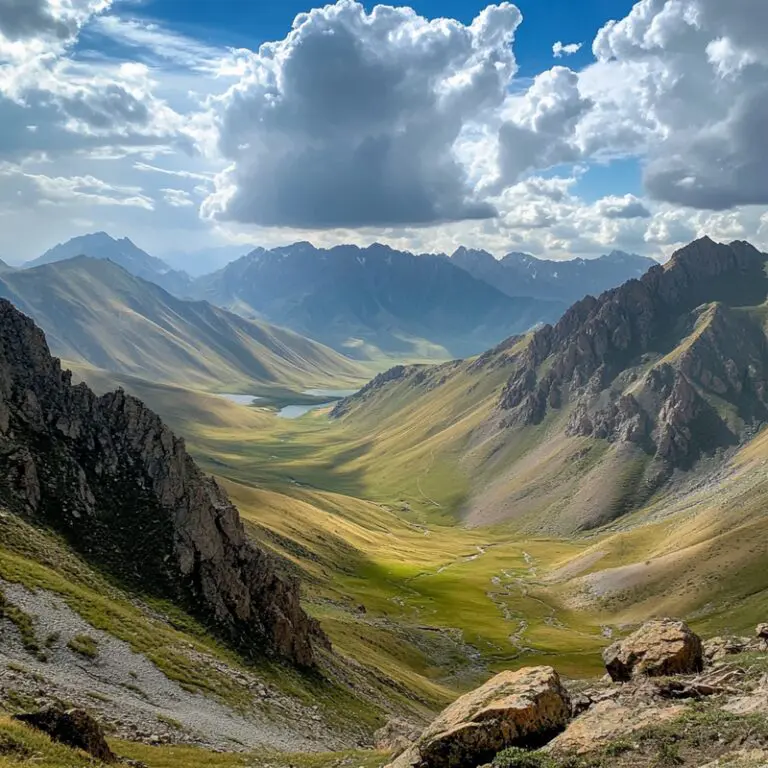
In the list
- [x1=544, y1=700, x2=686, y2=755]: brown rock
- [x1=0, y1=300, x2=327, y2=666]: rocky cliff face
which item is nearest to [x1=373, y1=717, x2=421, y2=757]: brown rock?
[x1=0, y1=300, x2=327, y2=666]: rocky cliff face

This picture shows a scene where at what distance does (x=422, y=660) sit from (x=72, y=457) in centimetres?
5934

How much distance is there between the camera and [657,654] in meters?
31.3

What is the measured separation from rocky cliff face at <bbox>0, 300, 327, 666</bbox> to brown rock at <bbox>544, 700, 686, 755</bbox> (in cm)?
3547

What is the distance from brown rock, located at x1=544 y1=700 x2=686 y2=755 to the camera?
23.3m

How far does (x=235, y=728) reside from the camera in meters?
40.9

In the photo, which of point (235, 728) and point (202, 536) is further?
point (202, 536)

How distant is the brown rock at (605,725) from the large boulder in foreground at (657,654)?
19.2ft

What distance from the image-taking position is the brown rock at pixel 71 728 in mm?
25766

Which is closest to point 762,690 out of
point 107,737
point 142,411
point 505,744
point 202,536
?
point 505,744

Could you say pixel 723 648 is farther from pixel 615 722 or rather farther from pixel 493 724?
pixel 493 724

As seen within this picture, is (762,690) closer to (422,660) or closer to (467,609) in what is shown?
(422,660)

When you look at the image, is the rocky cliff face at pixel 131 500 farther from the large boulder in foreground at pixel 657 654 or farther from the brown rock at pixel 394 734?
the large boulder in foreground at pixel 657 654

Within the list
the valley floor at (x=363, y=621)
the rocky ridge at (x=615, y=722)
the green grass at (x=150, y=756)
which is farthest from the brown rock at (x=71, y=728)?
the rocky ridge at (x=615, y=722)

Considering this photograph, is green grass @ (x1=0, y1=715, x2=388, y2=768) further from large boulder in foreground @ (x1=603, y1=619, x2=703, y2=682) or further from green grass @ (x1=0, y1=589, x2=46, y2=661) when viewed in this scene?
large boulder in foreground @ (x1=603, y1=619, x2=703, y2=682)
